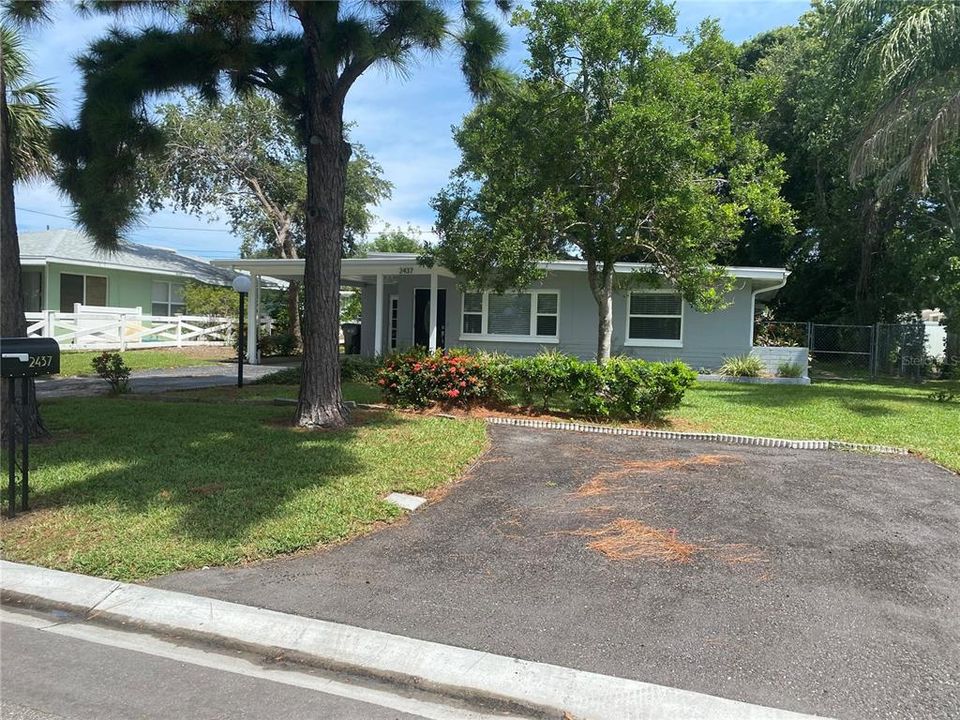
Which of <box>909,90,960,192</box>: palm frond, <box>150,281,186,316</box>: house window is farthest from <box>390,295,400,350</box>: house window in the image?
<box>909,90,960,192</box>: palm frond

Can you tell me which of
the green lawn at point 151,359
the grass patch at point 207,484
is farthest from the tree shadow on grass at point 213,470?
the green lawn at point 151,359

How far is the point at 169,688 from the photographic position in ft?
11.6

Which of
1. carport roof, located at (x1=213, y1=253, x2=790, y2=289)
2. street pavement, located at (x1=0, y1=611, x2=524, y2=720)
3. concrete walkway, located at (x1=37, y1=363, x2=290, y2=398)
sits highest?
carport roof, located at (x1=213, y1=253, x2=790, y2=289)

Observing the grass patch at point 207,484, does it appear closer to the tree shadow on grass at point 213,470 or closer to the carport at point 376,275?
the tree shadow on grass at point 213,470

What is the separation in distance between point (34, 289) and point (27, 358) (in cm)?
2253

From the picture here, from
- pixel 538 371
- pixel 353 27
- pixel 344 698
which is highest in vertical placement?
pixel 353 27

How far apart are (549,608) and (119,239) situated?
843cm

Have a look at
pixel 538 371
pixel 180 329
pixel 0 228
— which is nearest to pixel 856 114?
pixel 538 371

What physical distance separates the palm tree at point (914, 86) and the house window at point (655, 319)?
501 centimetres

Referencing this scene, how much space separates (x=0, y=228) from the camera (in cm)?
827

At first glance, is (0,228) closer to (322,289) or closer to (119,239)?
(119,239)

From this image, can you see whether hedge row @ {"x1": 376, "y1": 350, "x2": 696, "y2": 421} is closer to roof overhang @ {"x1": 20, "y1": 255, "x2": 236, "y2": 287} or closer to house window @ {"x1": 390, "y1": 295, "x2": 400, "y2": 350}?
house window @ {"x1": 390, "y1": 295, "x2": 400, "y2": 350}

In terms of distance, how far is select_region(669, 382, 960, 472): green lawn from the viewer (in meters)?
9.76

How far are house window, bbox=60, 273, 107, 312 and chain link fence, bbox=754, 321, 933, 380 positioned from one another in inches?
937
